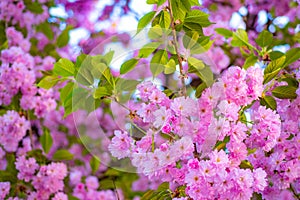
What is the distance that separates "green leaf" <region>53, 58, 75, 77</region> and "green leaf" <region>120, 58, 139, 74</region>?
0.56 feet

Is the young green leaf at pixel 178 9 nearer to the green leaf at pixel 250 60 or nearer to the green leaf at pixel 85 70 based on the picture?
the green leaf at pixel 85 70

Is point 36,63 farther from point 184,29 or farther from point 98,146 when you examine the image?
point 184,29

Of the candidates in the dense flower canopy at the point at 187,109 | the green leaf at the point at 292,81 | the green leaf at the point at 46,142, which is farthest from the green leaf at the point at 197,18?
the green leaf at the point at 46,142

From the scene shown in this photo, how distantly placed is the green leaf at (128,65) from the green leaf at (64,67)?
172 mm

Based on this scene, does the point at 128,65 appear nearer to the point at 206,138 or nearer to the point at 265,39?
the point at 206,138

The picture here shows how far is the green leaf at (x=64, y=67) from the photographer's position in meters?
1.63

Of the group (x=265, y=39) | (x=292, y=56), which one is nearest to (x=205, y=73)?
(x=292, y=56)

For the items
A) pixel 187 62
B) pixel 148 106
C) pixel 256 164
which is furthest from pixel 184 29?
pixel 256 164

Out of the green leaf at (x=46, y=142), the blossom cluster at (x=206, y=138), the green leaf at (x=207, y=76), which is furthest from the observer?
the green leaf at (x=46, y=142)

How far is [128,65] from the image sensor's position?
1564mm

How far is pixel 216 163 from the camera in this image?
130 centimetres

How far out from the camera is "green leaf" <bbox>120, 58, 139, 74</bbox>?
1561 mm

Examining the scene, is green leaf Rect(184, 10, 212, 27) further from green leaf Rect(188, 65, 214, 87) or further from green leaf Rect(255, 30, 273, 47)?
green leaf Rect(255, 30, 273, 47)

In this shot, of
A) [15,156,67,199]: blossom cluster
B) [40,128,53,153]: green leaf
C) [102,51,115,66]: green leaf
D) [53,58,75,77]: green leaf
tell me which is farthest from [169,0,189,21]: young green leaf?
[40,128,53,153]: green leaf
